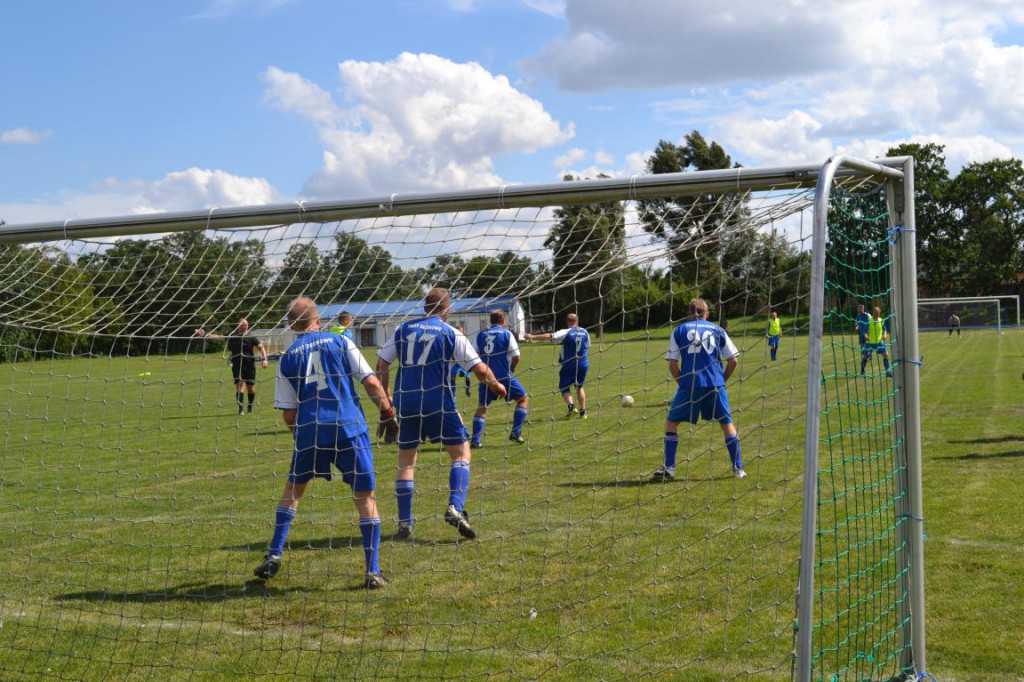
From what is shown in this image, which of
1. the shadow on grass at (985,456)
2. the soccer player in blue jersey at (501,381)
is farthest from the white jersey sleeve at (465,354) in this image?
the shadow on grass at (985,456)

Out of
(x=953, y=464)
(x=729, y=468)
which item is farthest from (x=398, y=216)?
(x=953, y=464)

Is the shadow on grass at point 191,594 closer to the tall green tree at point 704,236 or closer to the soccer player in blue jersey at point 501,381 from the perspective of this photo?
the soccer player in blue jersey at point 501,381

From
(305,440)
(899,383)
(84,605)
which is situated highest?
(899,383)

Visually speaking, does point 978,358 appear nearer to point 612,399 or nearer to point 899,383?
point 612,399

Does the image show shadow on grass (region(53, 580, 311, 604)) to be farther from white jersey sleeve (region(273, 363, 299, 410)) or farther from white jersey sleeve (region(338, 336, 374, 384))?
white jersey sleeve (region(338, 336, 374, 384))

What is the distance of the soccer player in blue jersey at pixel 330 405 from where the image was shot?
5789 mm

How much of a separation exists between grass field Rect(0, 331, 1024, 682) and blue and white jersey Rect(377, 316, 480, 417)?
0.48 meters

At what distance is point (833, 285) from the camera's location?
167 inches

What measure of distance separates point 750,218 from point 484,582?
283 cm

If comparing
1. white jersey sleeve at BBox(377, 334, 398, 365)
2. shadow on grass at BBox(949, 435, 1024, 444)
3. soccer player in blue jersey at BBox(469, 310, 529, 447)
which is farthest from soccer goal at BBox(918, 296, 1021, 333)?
white jersey sleeve at BBox(377, 334, 398, 365)

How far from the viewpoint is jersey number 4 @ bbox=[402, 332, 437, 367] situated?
21.3 feet

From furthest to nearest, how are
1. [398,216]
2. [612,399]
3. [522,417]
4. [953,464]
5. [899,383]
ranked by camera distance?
[612,399]
[522,417]
[953,464]
[398,216]
[899,383]

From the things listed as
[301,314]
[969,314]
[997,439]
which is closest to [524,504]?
[301,314]

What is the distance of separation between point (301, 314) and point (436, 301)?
2.76 feet
